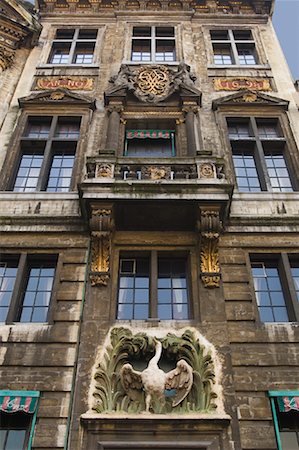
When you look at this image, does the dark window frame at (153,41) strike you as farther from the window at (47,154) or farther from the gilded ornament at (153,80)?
the window at (47,154)

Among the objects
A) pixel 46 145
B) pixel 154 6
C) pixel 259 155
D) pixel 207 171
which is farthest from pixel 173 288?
pixel 154 6

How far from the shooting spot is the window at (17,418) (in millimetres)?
11219

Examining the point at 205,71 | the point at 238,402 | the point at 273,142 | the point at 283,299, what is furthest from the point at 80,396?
the point at 205,71

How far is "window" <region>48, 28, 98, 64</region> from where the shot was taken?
22.5 metres

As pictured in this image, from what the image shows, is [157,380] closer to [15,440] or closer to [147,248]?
[15,440]

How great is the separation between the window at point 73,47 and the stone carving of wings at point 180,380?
49.2ft

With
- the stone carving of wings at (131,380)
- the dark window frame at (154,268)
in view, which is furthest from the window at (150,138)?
the stone carving of wings at (131,380)

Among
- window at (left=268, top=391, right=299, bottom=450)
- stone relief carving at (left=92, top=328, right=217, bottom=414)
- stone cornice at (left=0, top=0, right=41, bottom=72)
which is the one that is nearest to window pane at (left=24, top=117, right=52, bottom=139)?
stone cornice at (left=0, top=0, right=41, bottom=72)

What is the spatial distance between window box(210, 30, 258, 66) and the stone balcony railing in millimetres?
8649

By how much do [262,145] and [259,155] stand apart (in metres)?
0.83

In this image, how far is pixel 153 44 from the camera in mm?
22922

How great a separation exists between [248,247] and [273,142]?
17.5 ft

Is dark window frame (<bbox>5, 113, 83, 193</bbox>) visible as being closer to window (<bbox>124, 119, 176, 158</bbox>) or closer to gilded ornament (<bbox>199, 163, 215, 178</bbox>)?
window (<bbox>124, 119, 176, 158</bbox>)

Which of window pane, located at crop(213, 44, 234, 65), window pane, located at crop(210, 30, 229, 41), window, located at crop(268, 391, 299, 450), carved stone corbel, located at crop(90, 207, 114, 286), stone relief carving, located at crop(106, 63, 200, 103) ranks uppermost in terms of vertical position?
window pane, located at crop(210, 30, 229, 41)
